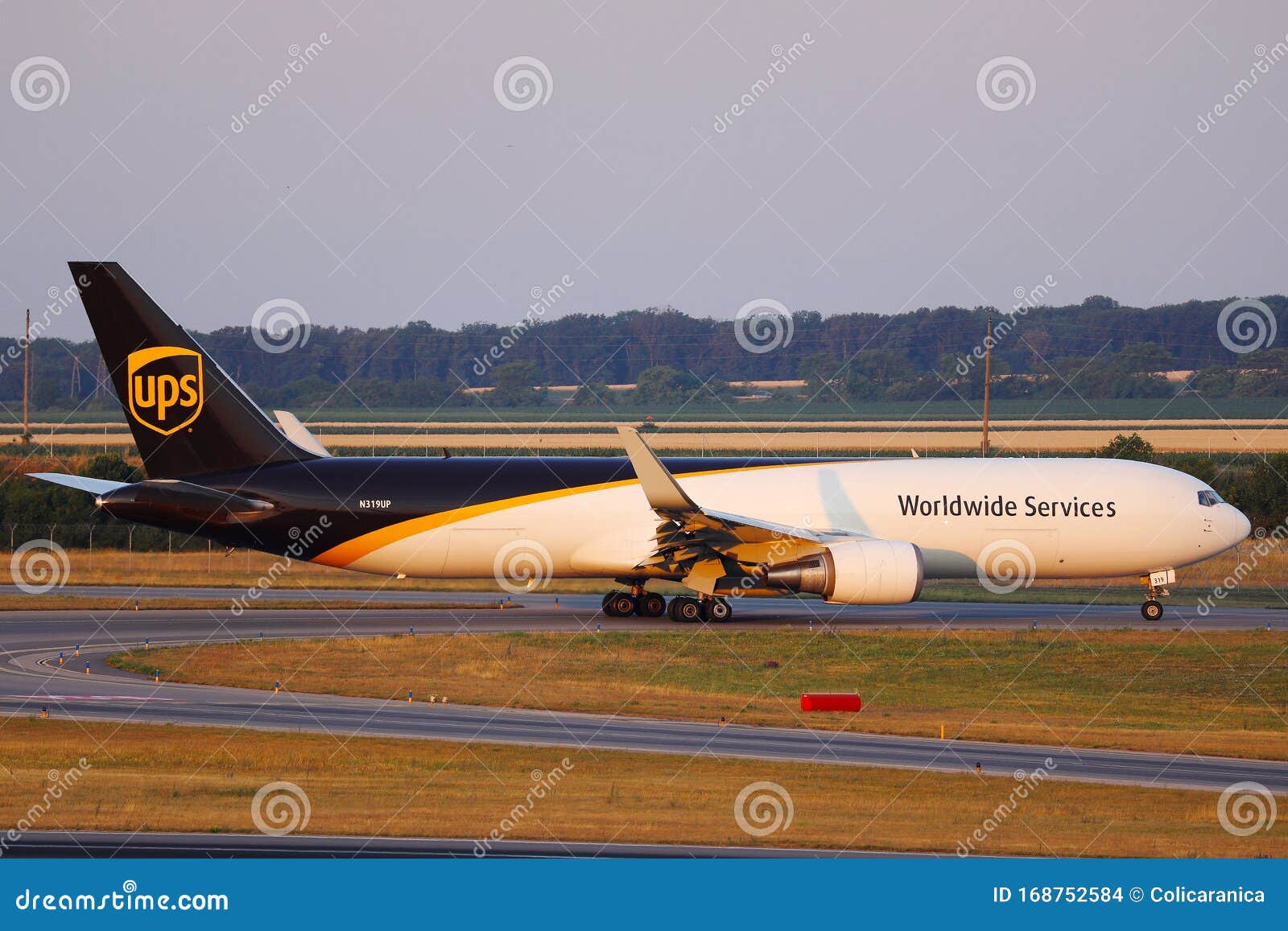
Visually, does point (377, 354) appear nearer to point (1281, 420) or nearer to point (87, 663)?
point (1281, 420)

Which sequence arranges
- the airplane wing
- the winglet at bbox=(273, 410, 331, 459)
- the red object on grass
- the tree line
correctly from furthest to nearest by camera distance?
the tree line, the winglet at bbox=(273, 410, 331, 459), the airplane wing, the red object on grass

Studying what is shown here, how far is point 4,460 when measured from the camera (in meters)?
78.9

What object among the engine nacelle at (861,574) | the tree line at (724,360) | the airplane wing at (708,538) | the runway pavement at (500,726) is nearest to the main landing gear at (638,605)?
the airplane wing at (708,538)

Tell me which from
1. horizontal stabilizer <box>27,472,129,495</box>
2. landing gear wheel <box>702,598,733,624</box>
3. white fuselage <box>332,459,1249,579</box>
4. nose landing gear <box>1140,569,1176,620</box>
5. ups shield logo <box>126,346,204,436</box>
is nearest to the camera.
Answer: ups shield logo <box>126,346,204,436</box>

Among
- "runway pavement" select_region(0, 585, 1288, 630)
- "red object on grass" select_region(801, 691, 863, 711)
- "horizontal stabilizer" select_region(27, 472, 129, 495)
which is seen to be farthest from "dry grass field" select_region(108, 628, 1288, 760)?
"horizontal stabilizer" select_region(27, 472, 129, 495)

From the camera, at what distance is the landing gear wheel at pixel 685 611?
123 feet

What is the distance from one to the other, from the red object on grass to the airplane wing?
8.14 metres

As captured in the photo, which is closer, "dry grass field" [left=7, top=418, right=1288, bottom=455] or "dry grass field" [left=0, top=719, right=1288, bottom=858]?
"dry grass field" [left=0, top=719, right=1288, bottom=858]

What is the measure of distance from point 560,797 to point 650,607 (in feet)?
65.7

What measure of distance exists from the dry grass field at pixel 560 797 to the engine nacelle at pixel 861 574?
1376cm

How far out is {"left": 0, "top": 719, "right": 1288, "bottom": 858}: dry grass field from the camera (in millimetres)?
16672

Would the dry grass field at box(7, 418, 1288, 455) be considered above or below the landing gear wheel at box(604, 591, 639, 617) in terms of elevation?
above

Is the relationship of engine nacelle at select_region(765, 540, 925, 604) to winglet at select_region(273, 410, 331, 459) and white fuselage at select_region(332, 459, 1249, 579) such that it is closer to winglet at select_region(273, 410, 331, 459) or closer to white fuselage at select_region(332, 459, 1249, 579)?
white fuselage at select_region(332, 459, 1249, 579)

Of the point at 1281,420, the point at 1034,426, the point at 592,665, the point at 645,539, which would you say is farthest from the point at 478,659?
the point at 1281,420
